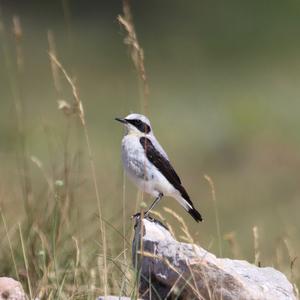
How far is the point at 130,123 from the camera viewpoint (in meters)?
6.78

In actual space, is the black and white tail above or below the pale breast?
below

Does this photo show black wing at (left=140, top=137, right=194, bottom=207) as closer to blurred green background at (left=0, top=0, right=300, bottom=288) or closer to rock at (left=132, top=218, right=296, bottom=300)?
rock at (left=132, top=218, right=296, bottom=300)

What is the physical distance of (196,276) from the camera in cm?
538

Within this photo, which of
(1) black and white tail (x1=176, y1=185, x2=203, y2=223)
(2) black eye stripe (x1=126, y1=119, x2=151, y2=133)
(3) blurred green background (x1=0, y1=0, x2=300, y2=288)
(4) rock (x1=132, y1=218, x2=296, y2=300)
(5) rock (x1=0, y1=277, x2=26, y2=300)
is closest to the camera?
(4) rock (x1=132, y1=218, x2=296, y2=300)

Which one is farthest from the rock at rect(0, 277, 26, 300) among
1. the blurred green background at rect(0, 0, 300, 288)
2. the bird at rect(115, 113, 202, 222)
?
the blurred green background at rect(0, 0, 300, 288)

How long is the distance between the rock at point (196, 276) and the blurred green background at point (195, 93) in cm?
621

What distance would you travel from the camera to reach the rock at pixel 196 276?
5.25 m

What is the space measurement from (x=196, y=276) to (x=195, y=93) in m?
18.0

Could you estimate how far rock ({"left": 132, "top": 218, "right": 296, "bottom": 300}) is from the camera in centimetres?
525

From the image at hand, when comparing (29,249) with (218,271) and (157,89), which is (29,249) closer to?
(218,271)

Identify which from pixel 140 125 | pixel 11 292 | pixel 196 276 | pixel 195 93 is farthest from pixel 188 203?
pixel 195 93

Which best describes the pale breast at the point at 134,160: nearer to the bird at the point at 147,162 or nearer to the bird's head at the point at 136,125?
the bird at the point at 147,162

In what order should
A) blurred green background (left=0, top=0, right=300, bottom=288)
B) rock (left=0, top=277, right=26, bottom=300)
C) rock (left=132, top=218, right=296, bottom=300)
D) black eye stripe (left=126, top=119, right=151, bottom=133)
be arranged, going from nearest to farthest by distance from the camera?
rock (left=132, top=218, right=296, bottom=300) < rock (left=0, top=277, right=26, bottom=300) < black eye stripe (left=126, top=119, right=151, bottom=133) < blurred green background (left=0, top=0, right=300, bottom=288)

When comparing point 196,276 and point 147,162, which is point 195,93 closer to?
point 147,162
